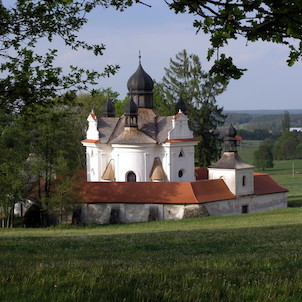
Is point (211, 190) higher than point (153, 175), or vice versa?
point (153, 175)

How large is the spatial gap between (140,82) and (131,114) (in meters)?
3.72

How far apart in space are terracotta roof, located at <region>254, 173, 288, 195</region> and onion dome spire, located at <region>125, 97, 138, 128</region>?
11.2 m

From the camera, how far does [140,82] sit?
165 ft

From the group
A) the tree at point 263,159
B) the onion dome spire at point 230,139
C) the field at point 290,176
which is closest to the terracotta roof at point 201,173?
the onion dome spire at point 230,139

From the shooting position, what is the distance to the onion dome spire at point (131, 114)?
47.6m

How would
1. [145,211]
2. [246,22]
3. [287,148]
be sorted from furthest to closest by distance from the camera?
[287,148], [145,211], [246,22]

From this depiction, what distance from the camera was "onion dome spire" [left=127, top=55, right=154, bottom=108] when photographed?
50406 mm

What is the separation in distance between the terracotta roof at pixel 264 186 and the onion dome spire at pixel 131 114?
36.9 ft

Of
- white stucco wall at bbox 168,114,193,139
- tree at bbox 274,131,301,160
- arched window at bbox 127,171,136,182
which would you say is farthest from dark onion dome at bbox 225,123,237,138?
tree at bbox 274,131,301,160

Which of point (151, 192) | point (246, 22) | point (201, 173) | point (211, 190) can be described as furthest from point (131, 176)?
point (246, 22)

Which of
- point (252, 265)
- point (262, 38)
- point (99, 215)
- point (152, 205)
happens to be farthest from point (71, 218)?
point (262, 38)

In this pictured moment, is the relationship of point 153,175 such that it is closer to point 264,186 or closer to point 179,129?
point 179,129

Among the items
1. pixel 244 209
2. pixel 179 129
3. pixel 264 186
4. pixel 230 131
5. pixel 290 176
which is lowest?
pixel 290 176

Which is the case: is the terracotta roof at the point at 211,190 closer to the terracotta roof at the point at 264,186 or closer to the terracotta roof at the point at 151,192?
the terracotta roof at the point at 151,192
